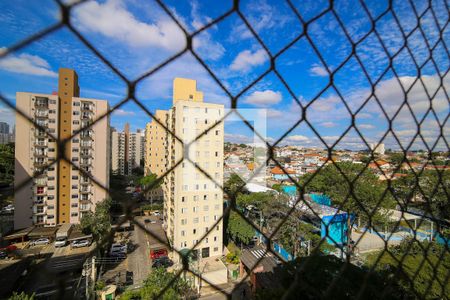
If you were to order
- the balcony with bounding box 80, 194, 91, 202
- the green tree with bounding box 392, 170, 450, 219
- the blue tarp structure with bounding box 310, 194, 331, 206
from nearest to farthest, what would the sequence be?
the green tree with bounding box 392, 170, 450, 219 → the balcony with bounding box 80, 194, 91, 202 → the blue tarp structure with bounding box 310, 194, 331, 206

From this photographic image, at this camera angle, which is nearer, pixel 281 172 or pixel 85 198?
pixel 281 172

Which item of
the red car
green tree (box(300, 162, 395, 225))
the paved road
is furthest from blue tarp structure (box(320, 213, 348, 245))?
the red car

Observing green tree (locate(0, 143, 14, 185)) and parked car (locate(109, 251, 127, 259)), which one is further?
parked car (locate(109, 251, 127, 259))

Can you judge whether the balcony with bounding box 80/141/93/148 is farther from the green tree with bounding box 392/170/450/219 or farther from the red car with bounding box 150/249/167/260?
the red car with bounding box 150/249/167/260

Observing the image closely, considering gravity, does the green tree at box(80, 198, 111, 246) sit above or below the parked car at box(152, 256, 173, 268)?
above

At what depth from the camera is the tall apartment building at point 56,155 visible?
346 mm

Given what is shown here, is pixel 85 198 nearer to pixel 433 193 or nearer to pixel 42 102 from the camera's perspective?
pixel 42 102

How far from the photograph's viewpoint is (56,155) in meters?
0.28

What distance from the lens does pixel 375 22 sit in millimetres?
592

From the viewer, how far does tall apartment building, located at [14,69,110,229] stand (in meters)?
0.35

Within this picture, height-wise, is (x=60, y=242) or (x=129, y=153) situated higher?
(x=129, y=153)

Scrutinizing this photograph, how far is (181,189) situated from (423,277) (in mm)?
3712

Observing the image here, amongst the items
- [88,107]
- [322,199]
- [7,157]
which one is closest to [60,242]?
[88,107]

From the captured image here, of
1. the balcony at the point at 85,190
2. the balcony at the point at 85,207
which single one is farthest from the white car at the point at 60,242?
the balcony at the point at 85,190
